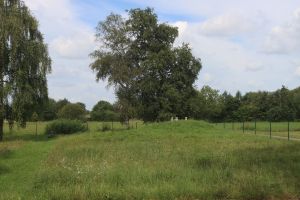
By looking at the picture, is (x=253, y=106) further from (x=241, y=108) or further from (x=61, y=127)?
(x=61, y=127)

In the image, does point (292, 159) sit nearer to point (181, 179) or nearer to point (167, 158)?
point (167, 158)

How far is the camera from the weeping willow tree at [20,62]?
4131 centimetres

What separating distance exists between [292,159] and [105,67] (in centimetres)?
4240

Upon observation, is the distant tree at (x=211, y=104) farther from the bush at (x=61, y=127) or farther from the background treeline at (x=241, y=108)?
the bush at (x=61, y=127)

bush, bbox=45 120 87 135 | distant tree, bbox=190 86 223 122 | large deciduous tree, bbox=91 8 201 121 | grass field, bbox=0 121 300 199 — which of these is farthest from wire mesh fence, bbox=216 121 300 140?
distant tree, bbox=190 86 223 122

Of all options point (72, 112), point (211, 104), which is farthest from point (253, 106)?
point (72, 112)

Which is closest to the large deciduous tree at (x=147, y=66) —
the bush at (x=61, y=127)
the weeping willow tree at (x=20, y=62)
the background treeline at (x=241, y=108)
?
the bush at (x=61, y=127)

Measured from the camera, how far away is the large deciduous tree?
6053 centimetres

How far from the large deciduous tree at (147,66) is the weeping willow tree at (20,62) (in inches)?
664

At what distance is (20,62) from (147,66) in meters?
21.5

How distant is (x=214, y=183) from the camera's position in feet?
49.1

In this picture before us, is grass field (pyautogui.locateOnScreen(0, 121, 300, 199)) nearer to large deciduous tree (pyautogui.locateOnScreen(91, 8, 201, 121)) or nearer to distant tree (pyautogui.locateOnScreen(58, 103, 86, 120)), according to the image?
large deciduous tree (pyautogui.locateOnScreen(91, 8, 201, 121))

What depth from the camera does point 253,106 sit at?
122062 mm

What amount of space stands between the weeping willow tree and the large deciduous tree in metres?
16.9
